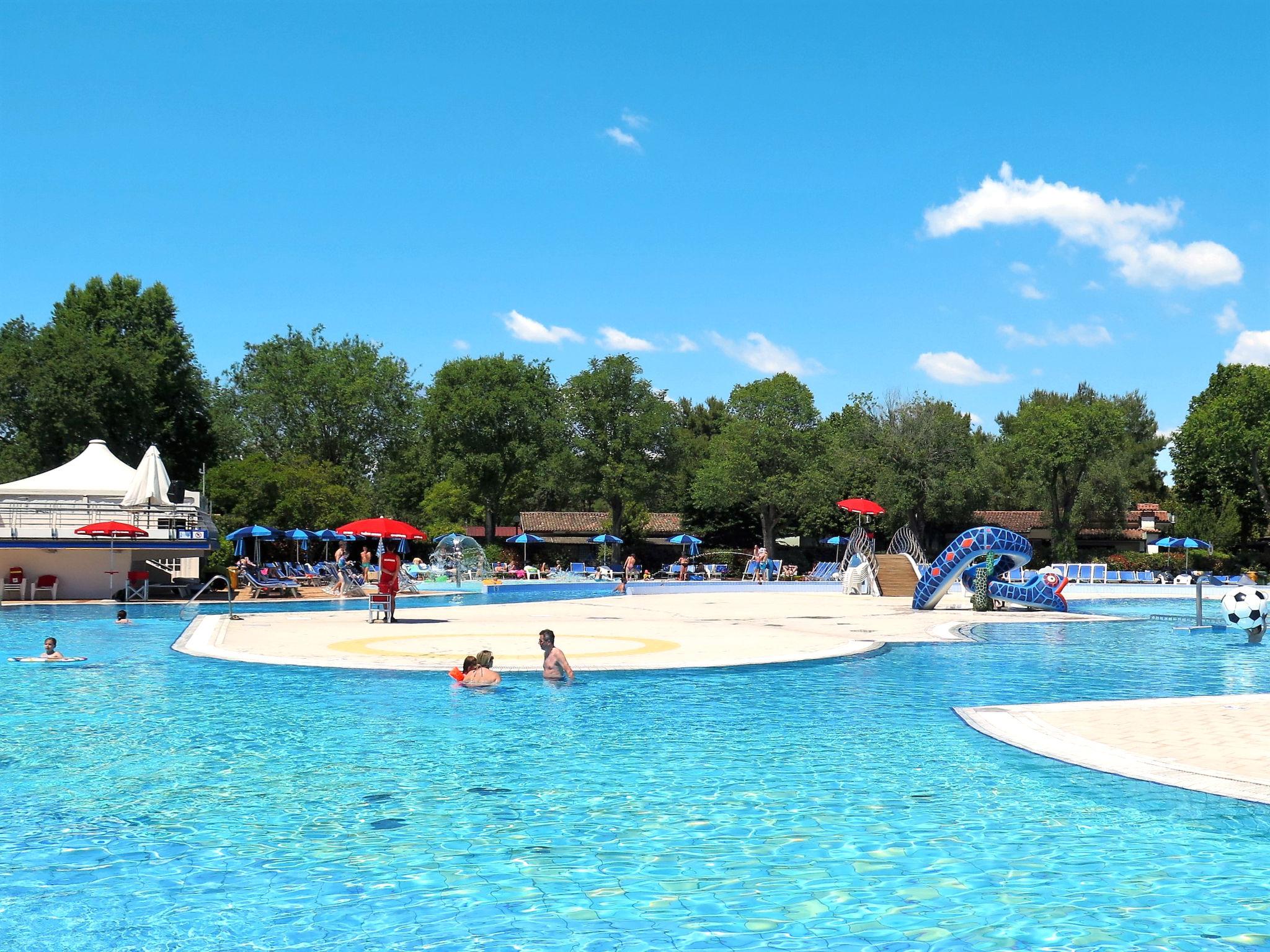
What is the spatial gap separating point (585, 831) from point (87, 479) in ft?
118

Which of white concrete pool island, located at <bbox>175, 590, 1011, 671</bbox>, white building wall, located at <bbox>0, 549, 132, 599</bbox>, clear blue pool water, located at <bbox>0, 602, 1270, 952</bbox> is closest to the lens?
clear blue pool water, located at <bbox>0, 602, 1270, 952</bbox>

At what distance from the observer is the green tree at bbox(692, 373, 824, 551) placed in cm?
6425

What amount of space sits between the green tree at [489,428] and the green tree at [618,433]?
6.86 feet

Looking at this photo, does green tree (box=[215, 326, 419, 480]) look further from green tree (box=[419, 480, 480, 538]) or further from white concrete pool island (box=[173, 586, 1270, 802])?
white concrete pool island (box=[173, 586, 1270, 802])

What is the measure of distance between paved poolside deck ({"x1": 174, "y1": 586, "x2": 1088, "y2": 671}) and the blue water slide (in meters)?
0.97

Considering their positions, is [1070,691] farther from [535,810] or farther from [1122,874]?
[535,810]

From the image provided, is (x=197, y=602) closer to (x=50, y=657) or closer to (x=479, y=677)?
(x=50, y=657)

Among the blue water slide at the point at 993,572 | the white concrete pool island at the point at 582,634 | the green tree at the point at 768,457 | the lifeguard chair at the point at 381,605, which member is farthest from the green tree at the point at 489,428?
the lifeguard chair at the point at 381,605

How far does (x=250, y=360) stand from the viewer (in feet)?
273

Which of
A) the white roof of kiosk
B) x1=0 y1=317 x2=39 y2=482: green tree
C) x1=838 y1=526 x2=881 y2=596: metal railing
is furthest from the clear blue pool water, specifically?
x1=0 y1=317 x2=39 y2=482: green tree

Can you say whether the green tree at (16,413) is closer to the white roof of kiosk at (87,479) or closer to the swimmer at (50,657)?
the white roof of kiosk at (87,479)

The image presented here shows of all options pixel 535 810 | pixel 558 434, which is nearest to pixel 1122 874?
pixel 535 810

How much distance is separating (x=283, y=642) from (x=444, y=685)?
19.4ft

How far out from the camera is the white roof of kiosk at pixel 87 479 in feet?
119
